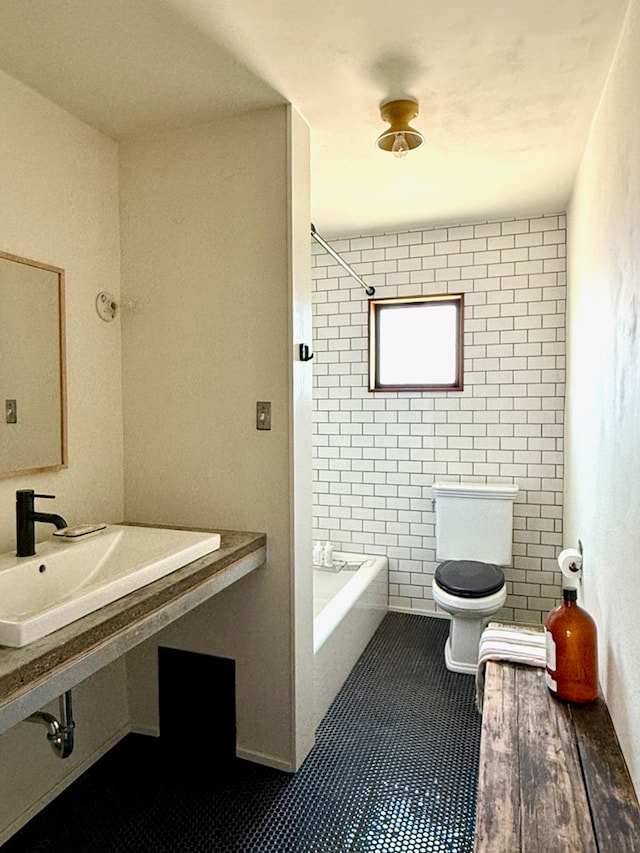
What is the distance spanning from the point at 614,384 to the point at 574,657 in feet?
2.81

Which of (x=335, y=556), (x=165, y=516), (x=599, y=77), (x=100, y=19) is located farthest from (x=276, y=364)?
(x=335, y=556)

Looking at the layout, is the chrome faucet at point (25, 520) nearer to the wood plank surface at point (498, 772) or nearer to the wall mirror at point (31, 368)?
the wall mirror at point (31, 368)

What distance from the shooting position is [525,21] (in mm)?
1635

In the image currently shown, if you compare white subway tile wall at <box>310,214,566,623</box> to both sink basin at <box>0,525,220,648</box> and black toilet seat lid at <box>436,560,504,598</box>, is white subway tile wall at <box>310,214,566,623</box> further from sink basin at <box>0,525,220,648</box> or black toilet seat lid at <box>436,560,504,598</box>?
sink basin at <box>0,525,220,648</box>

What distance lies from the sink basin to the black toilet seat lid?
1539mm

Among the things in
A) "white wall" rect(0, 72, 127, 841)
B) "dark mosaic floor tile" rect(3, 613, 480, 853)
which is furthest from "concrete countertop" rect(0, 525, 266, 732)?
"dark mosaic floor tile" rect(3, 613, 480, 853)

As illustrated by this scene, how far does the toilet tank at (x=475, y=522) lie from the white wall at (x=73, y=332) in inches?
76.2

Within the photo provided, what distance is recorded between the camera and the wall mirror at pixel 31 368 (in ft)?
6.33

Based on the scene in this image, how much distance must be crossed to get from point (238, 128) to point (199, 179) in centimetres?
25

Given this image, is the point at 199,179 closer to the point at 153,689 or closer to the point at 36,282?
the point at 36,282

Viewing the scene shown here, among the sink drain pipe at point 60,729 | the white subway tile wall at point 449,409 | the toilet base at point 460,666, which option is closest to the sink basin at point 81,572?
the sink drain pipe at point 60,729

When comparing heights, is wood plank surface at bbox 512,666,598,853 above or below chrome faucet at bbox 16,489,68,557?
below

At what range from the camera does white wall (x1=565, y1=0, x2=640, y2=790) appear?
4.85 ft

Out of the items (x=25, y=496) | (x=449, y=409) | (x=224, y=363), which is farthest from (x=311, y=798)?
(x=449, y=409)
